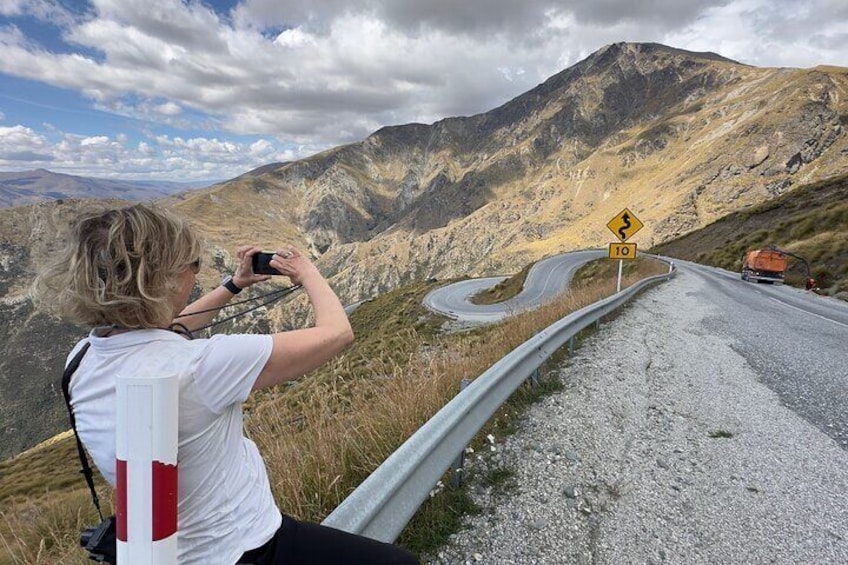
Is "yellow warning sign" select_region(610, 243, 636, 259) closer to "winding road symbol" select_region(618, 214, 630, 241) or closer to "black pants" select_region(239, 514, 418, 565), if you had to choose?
"winding road symbol" select_region(618, 214, 630, 241)

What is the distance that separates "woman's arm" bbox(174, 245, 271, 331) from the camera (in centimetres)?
223

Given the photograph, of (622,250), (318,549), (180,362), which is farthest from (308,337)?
(622,250)

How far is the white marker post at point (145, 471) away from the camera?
115 centimetres

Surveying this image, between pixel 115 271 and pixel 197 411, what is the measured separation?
51 cm

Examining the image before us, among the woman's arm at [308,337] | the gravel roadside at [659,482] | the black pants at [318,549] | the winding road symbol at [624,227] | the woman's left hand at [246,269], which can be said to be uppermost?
the woman's left hand at [246,269]

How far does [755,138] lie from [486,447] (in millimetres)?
124028

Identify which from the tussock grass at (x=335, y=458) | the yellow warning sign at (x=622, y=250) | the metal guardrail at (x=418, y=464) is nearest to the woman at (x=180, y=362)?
the metal guardrail at (x=418, y=464)

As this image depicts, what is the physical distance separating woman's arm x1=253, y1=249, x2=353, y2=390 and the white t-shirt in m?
0.07

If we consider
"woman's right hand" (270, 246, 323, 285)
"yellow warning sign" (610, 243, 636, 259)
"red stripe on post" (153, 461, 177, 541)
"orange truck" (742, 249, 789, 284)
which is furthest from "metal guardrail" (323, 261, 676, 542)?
"orange truck" (742, 249, 789, 284)

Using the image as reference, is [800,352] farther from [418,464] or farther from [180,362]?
[180,362]

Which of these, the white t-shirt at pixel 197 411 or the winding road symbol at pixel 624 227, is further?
the winding road symbol at pixel 624 227

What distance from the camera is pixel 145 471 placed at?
45.5 inches

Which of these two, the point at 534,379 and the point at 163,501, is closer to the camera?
the point at 163,501

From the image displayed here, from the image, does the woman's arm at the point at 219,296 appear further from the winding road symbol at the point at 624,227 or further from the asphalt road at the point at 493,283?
the asphalt road at the point at 493,283
